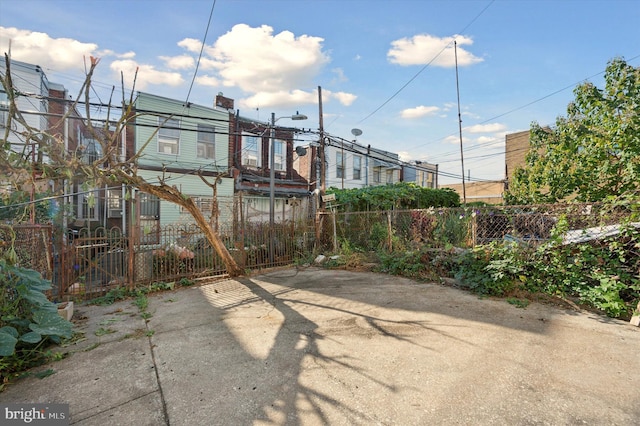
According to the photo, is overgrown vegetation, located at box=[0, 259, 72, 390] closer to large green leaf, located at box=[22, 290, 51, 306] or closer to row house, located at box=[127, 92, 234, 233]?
large green leaf, located at box=[22, 290, 51, 306]

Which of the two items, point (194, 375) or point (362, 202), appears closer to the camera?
point (194, 375)

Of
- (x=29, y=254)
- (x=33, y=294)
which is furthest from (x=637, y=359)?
(x=29, y=254)

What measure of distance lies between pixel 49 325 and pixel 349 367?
3416mm

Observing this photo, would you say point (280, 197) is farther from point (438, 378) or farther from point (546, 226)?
point (438, 378)

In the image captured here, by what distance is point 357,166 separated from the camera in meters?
22.7

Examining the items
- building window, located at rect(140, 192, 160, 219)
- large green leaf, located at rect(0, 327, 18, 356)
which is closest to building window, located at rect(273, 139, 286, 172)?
building window, located at rect(140, 192, 160, 219)

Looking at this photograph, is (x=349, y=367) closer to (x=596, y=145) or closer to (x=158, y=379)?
(x=158, y=379)

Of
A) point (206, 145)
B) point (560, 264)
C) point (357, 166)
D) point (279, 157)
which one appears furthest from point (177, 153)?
point (560, 264)

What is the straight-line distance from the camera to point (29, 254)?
179 inches

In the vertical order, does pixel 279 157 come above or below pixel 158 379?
above

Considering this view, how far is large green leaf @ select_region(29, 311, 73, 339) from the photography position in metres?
3.35

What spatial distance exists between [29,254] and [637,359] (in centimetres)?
781

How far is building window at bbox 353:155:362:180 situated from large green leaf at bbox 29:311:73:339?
66.0 feet

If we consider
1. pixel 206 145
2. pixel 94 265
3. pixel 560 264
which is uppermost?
pixel 206 145
